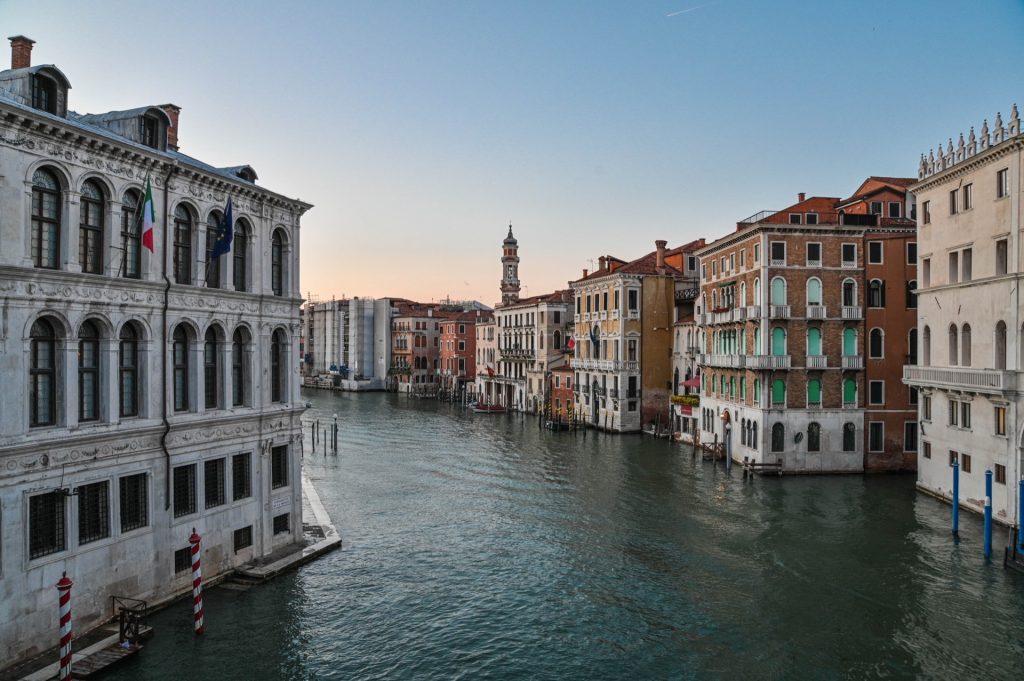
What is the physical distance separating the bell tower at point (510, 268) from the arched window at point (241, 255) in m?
61.7

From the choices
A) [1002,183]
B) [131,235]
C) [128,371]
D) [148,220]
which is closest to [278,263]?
[131,235]

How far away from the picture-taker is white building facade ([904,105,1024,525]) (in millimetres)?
21875

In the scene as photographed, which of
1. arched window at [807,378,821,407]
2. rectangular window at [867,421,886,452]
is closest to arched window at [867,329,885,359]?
arched window at [807,378,821,407]

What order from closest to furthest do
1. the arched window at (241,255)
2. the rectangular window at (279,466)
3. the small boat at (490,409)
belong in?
the arched window at (241,255), the rectangular window at (279,466), the small boat at (490,409)

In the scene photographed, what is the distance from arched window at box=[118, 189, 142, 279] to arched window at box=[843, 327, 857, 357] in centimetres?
2837

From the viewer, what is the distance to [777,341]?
33.1 metres

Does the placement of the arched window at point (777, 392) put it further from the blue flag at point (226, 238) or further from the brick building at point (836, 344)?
the blue flag at point (226, 238)

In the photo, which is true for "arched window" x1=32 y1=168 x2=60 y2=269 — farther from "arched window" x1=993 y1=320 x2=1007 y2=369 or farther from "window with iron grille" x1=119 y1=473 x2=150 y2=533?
"arched window" x1=993 y1=320 x2=1007 y2=369

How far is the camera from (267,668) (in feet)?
44.8

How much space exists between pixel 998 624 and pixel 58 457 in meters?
18.7

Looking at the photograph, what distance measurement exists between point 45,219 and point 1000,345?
25.0m

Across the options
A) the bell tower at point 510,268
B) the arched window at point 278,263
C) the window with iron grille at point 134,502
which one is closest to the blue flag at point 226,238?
the arched window at point 278,263

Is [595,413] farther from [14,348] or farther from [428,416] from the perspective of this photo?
[14,348]

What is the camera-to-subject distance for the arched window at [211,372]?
56.0ft
